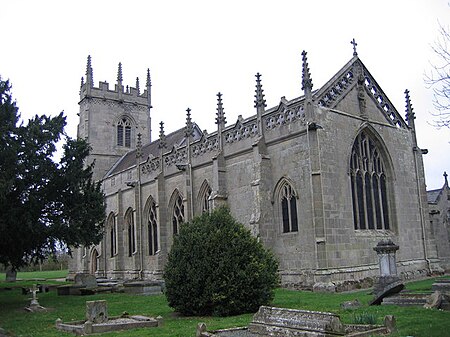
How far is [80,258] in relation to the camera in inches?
1731

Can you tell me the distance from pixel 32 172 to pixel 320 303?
12552mm

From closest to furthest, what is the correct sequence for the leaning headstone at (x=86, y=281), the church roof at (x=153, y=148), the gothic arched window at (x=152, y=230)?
1. the leaning headstone at (x=86, y=281)
2. the gothic arched window at (x=152, y=230)
3. the church roof at (x=153, y=148)

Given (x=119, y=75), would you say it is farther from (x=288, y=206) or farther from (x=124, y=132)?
(x=288, y=206)

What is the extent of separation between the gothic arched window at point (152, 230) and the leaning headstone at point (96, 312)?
802 inches

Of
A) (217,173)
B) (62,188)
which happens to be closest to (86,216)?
(62,188)

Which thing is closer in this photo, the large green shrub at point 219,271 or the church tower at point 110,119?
the large green shrub at point 219,271

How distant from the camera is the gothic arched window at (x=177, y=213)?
30.9 m

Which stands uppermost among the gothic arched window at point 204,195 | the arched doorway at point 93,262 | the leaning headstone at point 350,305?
the gothic arched window at point 204,195

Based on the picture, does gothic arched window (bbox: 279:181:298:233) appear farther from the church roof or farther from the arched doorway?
the arched doorway

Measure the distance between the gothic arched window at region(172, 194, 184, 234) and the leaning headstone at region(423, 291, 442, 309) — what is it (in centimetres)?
1921

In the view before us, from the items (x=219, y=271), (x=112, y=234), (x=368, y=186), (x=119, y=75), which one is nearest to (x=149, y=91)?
(x=119, y=75)

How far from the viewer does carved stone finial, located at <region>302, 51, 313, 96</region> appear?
860 inches

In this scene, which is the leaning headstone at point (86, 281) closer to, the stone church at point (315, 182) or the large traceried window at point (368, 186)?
the stone church at point (315, 182)

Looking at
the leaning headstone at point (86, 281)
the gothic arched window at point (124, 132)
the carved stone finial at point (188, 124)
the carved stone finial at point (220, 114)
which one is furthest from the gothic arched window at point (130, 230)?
the carved stone finial at point (220, 114)
